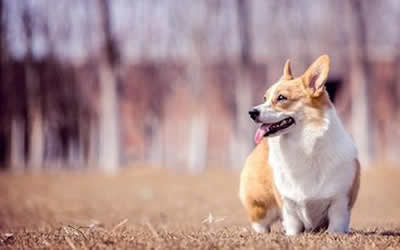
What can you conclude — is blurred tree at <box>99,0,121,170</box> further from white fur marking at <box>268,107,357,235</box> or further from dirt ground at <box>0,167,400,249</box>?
white fur marking at <box>268,107,357,235</box>

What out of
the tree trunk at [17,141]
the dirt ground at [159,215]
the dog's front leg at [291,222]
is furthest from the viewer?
the tree trunk at [17,141]

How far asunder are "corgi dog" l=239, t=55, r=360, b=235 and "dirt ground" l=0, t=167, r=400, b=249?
11.0 inches

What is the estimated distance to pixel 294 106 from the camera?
5.10 meters

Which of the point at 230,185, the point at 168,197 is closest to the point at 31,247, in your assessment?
the point at 168,197

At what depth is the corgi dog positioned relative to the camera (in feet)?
16.4

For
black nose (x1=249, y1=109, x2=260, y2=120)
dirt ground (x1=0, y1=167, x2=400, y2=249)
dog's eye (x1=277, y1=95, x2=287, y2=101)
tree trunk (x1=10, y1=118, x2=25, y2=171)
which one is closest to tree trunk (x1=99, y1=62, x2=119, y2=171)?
dirt ground (x1=0, y1=167, x2=400, y2=249)

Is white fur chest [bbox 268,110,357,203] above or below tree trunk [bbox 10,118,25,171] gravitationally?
above

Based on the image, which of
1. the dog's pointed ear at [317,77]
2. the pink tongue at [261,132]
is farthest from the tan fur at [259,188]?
the dog's pointed ear at [317,77]

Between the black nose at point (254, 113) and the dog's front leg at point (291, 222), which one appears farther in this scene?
the dog's front leg at point (291, 222)

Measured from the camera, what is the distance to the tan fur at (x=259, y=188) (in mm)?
5590

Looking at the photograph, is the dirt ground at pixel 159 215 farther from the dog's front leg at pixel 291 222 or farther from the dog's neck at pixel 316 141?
the dog's neck at pixel 316 141

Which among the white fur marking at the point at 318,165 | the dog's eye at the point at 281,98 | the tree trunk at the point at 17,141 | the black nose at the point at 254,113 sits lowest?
the tree trunk at the point at 17,141

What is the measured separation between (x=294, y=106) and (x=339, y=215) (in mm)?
970

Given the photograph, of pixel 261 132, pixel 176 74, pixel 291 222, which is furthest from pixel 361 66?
pixel 261 132
